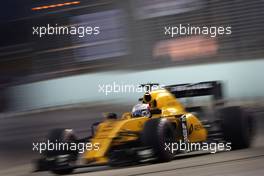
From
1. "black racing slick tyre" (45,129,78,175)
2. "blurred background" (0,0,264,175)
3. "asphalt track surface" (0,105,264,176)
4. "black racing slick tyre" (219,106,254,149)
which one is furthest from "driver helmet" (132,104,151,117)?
"blurred background" (0,0,264,175)

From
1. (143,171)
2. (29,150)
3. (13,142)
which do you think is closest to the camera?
(143,171)

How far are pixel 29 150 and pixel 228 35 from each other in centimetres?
577

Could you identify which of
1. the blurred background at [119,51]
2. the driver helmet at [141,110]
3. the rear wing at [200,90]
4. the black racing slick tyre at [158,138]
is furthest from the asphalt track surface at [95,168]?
the rear wing at [200,90]

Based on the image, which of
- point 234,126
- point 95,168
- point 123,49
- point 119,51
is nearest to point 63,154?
point 95,168

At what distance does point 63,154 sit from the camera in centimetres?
886

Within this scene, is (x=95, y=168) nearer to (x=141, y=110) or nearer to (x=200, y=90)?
(x=141, y=110)

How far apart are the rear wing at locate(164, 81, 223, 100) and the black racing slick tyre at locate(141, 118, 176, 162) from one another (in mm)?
1312

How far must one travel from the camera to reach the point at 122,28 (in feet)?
50.1

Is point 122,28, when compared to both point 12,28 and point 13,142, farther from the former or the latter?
point 13,142

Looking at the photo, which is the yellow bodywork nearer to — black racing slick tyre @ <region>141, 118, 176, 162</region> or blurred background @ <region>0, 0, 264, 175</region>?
black racing slick tyre @ <region>141, 118, 176, 162</region>

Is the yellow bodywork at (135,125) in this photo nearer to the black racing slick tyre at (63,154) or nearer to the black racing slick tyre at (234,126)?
the black racing slick tyre at (63,154)

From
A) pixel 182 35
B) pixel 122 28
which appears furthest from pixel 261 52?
pixel 122 28

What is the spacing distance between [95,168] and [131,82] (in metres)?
5.29

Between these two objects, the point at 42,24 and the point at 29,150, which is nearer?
the point at 29,150
